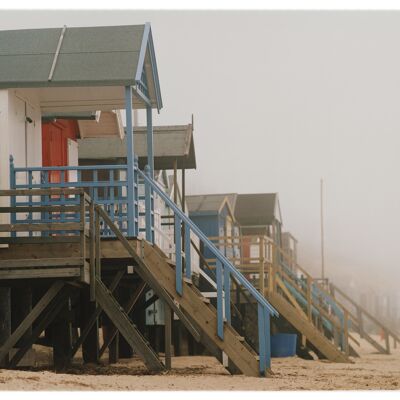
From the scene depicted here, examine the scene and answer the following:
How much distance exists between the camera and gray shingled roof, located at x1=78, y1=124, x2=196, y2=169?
81.4 feet

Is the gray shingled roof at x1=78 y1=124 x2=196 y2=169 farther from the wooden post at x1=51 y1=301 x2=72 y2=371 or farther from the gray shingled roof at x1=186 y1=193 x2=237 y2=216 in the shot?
the wooden post at x1=51 y1=301 x2=72 y2=371

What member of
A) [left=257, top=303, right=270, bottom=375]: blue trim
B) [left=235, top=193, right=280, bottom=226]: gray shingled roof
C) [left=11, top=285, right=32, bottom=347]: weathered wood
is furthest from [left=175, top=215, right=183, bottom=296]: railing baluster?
[left=235, top=193, right=280, bottom=226]: gray shingled roof

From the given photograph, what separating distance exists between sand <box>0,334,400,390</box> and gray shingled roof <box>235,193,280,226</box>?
15.8 meters

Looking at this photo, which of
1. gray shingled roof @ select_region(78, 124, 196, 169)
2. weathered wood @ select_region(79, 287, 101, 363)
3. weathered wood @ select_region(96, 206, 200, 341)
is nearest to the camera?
weathered wood @ select_region(96, 206, 200, 341)

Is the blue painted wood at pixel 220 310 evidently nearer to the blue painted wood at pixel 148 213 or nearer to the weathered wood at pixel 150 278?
the weathered wood at pixel 150 278

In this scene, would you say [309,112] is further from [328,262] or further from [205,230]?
[328,262]

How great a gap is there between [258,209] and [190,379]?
73.7 ft

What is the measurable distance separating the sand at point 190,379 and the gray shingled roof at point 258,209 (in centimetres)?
1584

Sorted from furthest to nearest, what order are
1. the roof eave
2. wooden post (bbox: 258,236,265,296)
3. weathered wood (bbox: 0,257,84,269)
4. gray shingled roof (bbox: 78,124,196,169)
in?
gray shingled roof (bbox: 78,124,196,169) → wooden post (bbox: 258,236,265,296) → the roof eave → weathered wood (bbox: 0,257,84,269)

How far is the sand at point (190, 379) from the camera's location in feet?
45.6

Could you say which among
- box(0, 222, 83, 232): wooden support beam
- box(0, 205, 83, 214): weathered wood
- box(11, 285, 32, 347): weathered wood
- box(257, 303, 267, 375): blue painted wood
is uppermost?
box(0, 205, 83, 214): weathered wood

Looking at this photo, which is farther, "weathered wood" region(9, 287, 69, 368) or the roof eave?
the roof eave

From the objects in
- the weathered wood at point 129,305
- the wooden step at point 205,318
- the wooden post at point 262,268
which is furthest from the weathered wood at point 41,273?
the wooden post at point 262,268
